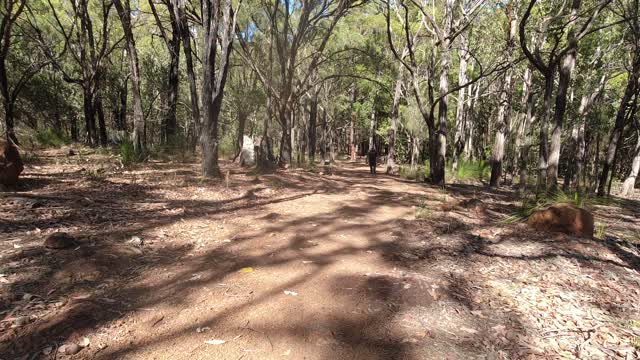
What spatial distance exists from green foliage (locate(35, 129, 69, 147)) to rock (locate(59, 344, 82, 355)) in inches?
586

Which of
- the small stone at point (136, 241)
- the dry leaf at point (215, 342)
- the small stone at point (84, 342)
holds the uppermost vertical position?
the small stone at point (136, 241)

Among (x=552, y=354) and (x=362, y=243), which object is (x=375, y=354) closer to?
(x=552, y=354)

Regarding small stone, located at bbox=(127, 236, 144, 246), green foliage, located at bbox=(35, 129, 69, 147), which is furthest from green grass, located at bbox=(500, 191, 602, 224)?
green foliage, located at bbox=(35, 129, 69, 147)

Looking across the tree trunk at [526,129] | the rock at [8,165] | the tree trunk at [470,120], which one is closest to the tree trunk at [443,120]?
the tree trunk at [526,129]

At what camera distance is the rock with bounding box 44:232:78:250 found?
3850 mm

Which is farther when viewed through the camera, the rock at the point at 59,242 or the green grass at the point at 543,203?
the green grass at the point at 543,203

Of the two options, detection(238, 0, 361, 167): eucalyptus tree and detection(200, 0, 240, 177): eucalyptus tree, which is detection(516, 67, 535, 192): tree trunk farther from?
detection(200, 0, 240, 177): eucalyptus tree

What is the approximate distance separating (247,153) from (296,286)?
11.4m

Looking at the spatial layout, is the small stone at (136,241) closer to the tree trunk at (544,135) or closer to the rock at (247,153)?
the tree trunk at (544,135)

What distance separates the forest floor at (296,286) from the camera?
267 cm

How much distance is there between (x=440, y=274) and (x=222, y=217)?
3.71m

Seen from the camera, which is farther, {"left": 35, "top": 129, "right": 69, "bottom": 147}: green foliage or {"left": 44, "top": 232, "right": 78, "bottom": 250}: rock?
{"left": 35, "top": 129, "right": 69, "bottom": 147}: green foliage

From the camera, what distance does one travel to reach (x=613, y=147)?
1272 centimetres

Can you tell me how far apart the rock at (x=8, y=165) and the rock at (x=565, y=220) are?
8730 mm
